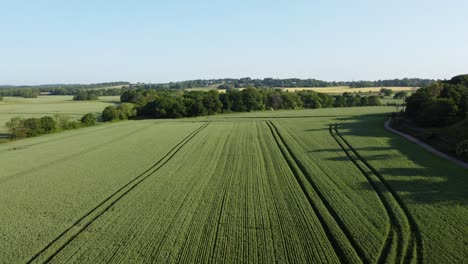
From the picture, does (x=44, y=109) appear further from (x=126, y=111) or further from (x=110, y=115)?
(x=110, y=115)

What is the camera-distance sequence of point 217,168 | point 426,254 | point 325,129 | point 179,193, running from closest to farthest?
point 426,254, point 179,193, point 217,168, point 325,129

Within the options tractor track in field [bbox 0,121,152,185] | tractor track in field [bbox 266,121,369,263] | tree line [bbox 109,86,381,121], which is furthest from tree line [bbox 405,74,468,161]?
tree line [bbox 109,86,381,121]

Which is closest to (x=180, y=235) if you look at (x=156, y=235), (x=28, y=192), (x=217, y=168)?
(x=156, y=235)

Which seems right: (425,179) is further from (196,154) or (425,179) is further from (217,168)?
(196,154)

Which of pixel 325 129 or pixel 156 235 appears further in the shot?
pixel 325 129

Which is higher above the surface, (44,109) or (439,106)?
(439,106)

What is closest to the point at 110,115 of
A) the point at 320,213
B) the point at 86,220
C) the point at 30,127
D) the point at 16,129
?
the point at 30,127
